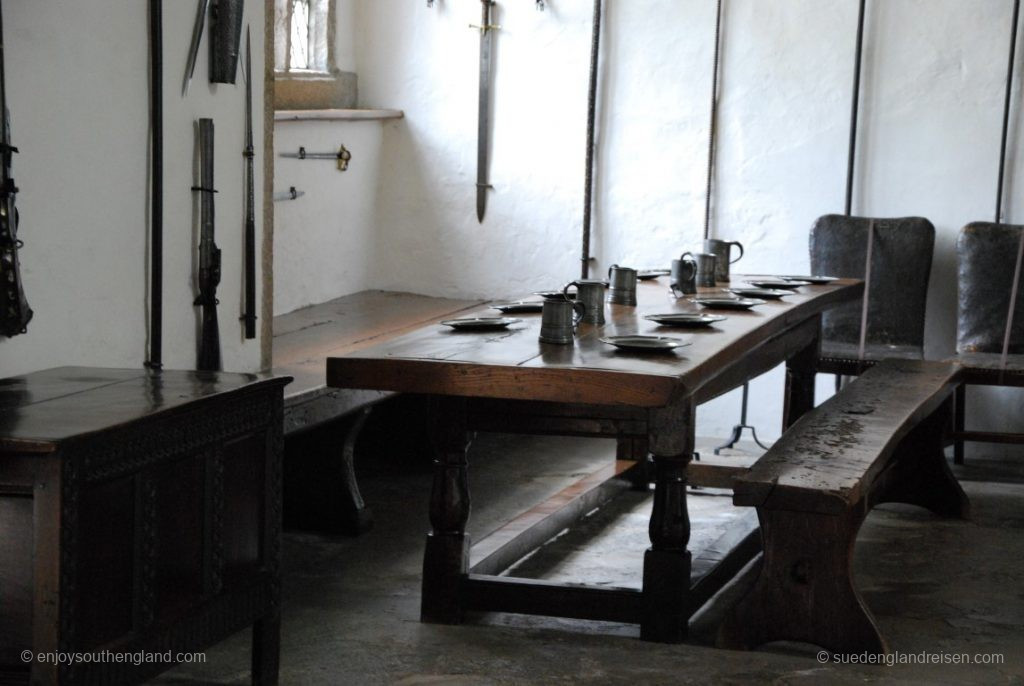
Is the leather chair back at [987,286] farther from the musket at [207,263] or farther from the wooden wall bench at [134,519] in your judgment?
the wooden wall bench at [134,519]

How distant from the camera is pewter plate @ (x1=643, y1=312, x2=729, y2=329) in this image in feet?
13.3

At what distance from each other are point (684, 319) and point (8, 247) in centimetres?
189

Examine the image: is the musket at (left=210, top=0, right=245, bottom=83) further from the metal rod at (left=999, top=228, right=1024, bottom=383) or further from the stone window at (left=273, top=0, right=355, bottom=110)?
the metal rod at (left=999, top=228, right=1024, bottom=383)

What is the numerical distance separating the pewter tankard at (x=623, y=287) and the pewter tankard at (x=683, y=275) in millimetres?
308

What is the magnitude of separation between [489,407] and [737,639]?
867 mm

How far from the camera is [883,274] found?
6250mm

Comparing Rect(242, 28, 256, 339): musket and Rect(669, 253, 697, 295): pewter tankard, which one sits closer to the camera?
Rect(242, 28, 256, 339): musket

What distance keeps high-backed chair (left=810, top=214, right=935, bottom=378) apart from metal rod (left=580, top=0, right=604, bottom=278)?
1137mm

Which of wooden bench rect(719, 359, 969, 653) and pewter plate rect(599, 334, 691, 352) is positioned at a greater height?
pewter plate rect(599, 334, 691, 352)

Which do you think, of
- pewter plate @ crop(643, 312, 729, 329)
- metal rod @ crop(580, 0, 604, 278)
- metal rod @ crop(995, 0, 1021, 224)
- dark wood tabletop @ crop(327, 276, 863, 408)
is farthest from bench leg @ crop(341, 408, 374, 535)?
metal rod @ crop(995, 0, 1021, 224)

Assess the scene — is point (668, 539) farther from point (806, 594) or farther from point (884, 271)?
point (884, 271)

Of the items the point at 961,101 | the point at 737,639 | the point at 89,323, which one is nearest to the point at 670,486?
the point at 737,639

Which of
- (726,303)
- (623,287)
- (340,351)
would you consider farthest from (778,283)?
(340,351)

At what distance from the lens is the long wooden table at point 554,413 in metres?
3.27
